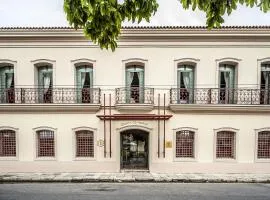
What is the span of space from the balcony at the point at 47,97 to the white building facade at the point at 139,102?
0.19 feet

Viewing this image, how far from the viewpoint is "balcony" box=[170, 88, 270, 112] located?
12523 mm

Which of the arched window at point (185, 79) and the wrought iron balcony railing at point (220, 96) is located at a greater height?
the arched window at point (185, 79)

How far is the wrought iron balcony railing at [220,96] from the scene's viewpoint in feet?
41.9

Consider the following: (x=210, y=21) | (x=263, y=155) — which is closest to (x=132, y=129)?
(x=263, y=155)

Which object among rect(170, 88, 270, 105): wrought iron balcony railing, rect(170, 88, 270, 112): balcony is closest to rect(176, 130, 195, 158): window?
rect(170, 88, 270, 112): balcony

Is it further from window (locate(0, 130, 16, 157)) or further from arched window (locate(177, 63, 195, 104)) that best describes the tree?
window (locate(0, 130, 16, 157))

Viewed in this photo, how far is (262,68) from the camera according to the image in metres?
13.1

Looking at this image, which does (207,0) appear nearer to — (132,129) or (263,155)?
(132,129)

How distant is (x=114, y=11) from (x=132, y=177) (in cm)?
1050

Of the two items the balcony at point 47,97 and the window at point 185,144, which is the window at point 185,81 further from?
the balcony at point 47,97

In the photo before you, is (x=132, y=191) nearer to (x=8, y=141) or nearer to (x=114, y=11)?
(x=8, y=141)

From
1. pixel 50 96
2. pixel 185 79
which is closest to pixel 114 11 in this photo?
pixel 185 79

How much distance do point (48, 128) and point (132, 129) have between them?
4.81m

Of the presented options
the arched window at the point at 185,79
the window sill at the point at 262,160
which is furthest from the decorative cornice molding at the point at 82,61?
the window sill at the point at 262,160
